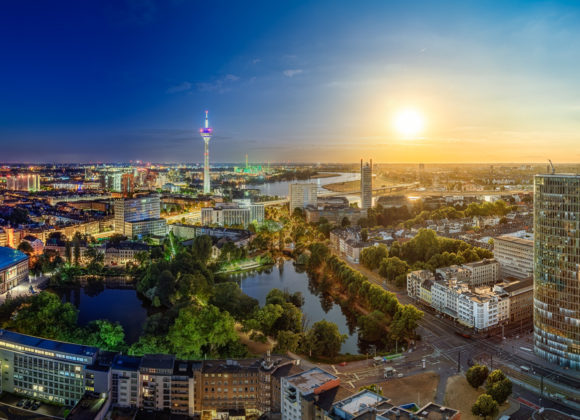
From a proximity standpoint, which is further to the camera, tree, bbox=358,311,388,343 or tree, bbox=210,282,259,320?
tree, bbox=210,282,259,320

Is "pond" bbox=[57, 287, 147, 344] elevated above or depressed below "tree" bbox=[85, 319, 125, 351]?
below

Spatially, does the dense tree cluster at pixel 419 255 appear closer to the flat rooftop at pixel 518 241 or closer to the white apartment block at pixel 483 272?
the flat rooftop at pixel 518 241

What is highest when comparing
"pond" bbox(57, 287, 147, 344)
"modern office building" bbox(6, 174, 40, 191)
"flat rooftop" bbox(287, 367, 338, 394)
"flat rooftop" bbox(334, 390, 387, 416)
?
"modern office building" bbox(6, 174, 40, 191)

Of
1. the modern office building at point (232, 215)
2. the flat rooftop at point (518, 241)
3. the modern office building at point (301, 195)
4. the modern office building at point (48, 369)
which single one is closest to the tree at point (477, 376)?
the modern office building at point (48, 369)

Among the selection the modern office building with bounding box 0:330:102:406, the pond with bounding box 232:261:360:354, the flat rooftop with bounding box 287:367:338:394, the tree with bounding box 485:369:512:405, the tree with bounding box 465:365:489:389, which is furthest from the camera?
the pond with bounding box 232:261:360:354

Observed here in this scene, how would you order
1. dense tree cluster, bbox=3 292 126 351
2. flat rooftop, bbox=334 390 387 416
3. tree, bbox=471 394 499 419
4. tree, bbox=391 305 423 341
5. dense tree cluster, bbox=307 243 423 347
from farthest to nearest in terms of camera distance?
dense tree cluster, bbox=307 243 423 347 < tree, bbox=391 305 423 341 < dense tree cluster, bbox=3 292 126 351 < tree, bbox=471 394 499 419 < flat rooftop, bbox=334 390 387 416

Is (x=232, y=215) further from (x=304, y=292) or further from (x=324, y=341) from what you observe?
(x=324, y=341)

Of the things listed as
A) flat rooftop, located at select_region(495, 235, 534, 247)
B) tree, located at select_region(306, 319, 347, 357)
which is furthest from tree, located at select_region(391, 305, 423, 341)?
flat rooftop, located at select_region(495, 235, 534, 247)

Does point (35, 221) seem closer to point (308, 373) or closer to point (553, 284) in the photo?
point (308, 373)

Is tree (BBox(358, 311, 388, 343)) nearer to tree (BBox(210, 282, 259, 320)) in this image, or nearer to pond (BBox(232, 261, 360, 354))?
pond (BBox(232, 261, 360, 354))
